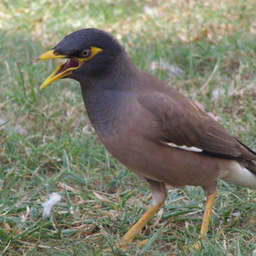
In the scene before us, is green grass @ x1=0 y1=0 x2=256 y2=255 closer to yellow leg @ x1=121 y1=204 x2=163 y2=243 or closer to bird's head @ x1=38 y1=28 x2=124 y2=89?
yellow leg @ x1=121 y1=204 x2=163 y2=243

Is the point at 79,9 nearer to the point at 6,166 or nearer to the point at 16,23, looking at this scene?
the point at 16,23

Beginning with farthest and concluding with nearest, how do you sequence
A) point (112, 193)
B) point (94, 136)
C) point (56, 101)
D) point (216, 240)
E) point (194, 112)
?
point (56, 101) < point (94, 136) < point (112, 193) < point (194, 112) < point (216, 240)

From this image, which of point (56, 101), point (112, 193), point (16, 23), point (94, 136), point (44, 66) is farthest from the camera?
point (16, 23)

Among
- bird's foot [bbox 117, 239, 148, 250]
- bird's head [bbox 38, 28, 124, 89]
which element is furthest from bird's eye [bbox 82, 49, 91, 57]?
bird's foot [bbox 117, 239, 148, 250]

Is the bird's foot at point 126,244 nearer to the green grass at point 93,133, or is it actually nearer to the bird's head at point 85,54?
the green grass at point 93,133

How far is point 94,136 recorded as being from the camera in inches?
222

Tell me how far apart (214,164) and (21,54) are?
13.0ft

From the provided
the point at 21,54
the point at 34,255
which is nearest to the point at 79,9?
the point at 21,54

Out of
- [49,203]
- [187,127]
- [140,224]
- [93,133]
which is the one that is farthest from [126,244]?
[93,133]

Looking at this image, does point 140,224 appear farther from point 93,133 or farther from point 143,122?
point 93,133

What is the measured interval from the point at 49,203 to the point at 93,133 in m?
1.33

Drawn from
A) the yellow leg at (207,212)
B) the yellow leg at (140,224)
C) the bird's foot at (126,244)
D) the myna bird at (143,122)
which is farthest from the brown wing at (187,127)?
the bird's foot at (126,244)

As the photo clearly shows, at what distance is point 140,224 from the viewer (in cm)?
431

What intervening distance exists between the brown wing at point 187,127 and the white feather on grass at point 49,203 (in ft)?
3.81
